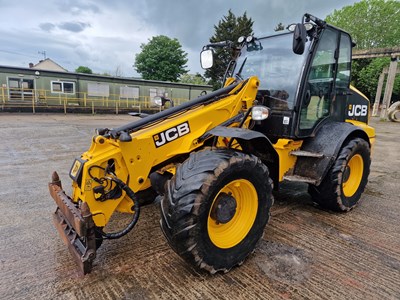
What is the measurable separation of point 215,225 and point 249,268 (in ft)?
1.66

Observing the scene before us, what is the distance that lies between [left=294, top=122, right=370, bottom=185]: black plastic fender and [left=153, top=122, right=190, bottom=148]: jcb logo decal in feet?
5.46

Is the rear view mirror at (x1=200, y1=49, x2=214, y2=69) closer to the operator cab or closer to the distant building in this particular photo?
the operator cab

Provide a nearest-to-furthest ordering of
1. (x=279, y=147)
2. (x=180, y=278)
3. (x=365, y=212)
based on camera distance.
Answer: (x=180, y=278)
(x=279, y=147)
(x=365, y=212)

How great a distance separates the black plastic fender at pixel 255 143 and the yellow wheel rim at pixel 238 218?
430 millimetres

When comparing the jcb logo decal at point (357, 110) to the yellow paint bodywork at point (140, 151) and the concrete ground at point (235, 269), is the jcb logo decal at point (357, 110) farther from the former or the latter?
the yellow paint bodywork at point (140, 151)

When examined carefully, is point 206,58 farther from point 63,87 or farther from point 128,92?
point 128,92

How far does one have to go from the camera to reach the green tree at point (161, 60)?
133 feet

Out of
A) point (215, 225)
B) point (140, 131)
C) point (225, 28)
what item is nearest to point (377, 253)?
point (215, 225)

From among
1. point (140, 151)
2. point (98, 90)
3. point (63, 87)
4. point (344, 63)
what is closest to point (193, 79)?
point (98, 90)

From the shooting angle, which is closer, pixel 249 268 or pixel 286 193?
pixel 249 268

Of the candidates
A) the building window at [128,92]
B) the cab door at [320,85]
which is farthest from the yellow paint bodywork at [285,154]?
the building window at [128,92]

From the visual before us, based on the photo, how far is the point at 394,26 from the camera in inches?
1371

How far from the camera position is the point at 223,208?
8.05 ft

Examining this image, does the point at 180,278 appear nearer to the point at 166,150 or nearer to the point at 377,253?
the point at 166,150
